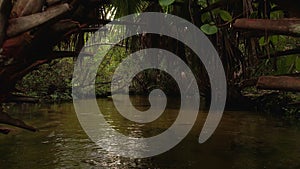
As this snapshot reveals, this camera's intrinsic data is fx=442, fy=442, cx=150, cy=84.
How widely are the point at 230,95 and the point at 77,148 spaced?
6838mm

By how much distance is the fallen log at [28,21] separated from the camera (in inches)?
85.0

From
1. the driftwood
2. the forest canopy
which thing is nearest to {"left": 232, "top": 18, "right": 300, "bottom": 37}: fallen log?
the forest canopy

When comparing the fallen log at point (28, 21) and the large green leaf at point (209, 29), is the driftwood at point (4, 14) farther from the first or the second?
the large green leaf at point (209, 29)

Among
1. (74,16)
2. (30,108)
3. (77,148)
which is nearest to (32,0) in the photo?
(74,16)

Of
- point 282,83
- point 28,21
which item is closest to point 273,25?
point 282,83

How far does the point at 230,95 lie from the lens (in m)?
11.5

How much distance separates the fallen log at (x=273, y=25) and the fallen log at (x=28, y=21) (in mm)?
930

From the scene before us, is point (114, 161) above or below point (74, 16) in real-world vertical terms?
below

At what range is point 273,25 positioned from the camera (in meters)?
2.08

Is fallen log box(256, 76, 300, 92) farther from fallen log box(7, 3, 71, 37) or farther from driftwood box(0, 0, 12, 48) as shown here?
driftwood box(0, 0, 12, 48)

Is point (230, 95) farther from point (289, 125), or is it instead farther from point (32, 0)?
point (32, 0)

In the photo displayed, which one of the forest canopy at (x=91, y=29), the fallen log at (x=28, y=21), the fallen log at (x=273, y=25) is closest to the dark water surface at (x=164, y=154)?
the forest canopy at (x=91, y=29)

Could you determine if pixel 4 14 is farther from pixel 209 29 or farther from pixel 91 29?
pixel 209 29

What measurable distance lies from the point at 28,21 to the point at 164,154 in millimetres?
3312
